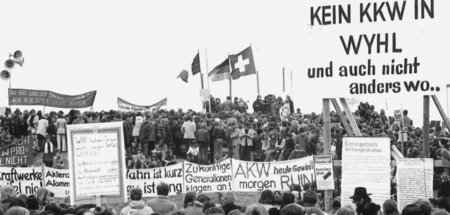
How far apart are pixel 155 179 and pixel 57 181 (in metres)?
2.22

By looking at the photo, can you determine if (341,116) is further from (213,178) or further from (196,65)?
(196,65)

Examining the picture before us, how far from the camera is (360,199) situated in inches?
657

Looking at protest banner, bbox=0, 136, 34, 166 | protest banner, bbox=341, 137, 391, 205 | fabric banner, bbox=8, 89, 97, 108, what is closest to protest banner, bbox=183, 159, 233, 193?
protest banner, bbox=0, 136, 34, 166

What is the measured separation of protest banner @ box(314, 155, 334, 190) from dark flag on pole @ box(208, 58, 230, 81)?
114 feet

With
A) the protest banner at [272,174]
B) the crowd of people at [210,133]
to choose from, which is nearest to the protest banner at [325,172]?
the protest banner at [272,174]

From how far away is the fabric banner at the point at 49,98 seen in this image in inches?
1937

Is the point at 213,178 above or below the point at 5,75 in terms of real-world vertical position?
below

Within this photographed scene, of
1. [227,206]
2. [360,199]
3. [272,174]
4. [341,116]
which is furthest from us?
[272,174]

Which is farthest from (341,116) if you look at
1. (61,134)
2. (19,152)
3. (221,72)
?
(221,72)

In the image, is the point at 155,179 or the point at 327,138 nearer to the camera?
the point at 327,138

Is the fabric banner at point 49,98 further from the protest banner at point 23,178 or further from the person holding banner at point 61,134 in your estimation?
the protest banner at point 23,178

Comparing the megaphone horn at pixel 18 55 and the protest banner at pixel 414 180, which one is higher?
the megaphone horn at pixel 18 55

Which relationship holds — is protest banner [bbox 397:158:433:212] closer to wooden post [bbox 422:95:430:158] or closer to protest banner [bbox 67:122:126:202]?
wooden post [bbox 422:95:430:158]

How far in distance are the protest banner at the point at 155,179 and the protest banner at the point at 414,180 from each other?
9.74 meters
